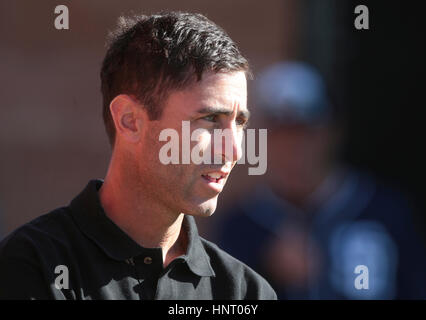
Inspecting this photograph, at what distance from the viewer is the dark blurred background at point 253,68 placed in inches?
187

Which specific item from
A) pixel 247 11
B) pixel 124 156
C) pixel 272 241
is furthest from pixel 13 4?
pixel 124 156

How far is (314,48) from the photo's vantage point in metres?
4.82

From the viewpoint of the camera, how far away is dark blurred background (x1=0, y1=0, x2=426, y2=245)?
476cm

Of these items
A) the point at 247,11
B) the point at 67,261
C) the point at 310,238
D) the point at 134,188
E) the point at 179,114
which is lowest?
the point at 310,238

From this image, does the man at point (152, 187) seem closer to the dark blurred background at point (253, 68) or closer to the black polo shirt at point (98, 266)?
the black polo shirt at point (98, 266)

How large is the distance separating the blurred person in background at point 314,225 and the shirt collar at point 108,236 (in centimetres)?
105

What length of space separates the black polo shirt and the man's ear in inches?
7.6

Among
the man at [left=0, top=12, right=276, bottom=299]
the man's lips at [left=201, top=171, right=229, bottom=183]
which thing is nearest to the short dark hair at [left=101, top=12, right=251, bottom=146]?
the man at [left=0, top=12, right=276, bottom=299]

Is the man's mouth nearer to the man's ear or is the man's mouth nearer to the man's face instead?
the man's face

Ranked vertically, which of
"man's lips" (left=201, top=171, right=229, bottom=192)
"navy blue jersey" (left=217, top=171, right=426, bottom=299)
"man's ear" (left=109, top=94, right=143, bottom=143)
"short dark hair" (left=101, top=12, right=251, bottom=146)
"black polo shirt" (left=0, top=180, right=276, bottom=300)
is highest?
"short dark hair" (left=101, top=12, right=251, bottom=146)

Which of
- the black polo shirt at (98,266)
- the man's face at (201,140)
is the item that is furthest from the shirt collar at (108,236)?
the man's face at (201,140)

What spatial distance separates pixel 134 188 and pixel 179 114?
0.85 ft

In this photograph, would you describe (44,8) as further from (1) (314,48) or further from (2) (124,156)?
(2) (124,156)

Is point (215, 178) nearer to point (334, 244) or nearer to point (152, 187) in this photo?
point (152, 187)
